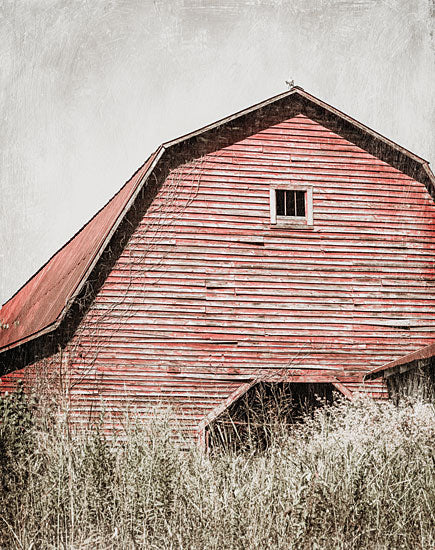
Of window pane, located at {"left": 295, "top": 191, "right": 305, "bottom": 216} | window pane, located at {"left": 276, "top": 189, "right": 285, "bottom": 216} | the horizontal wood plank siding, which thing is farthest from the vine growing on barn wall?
window pane, located at {"left": 295, "top": 191, "right": 305, "bottom": 216}

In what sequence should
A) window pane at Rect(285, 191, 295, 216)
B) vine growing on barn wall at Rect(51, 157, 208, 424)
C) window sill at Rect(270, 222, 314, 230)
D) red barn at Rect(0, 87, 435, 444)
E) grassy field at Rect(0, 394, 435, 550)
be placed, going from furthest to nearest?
window pane at Rect(285, 191, 295, 216), window sill at Rect(270, 222, 314, 230), red barn at Rect(0, 87, 435, 444), vine growing on barn wall at Rect(51, 157, 208, 424), grassy field at Rect(0, 394, 435, 550)

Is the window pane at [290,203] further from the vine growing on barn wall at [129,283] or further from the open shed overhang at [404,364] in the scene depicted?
the open shed overhang at [404,364]

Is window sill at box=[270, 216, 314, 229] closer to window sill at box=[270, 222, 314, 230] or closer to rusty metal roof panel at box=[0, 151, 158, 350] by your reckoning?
window sill at box=[270, 222, 314, 230]

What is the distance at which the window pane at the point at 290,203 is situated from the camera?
14.5 meters

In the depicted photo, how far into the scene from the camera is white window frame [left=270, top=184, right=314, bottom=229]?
14.3 meters

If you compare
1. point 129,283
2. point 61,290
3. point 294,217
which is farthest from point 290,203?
point 61,290

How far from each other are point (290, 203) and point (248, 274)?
1806 millimetres

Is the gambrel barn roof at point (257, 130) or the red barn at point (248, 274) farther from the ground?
the gambrel barn roof at point (257, 130)

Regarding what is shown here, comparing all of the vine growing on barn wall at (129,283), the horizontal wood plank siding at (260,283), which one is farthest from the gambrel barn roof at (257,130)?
the vine growing on barn wall at (129,283)

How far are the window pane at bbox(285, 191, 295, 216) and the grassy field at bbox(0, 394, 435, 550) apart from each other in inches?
309

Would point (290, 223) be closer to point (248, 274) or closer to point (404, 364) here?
point (248, 274)

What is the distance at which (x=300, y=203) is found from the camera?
14656 millimetres

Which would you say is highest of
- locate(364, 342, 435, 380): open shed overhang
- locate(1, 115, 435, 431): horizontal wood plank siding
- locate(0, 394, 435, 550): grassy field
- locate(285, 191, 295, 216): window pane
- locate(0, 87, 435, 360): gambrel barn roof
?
locate(0, 87, 435, 360): gambrel barn roof

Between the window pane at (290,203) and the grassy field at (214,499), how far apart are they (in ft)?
25.8
